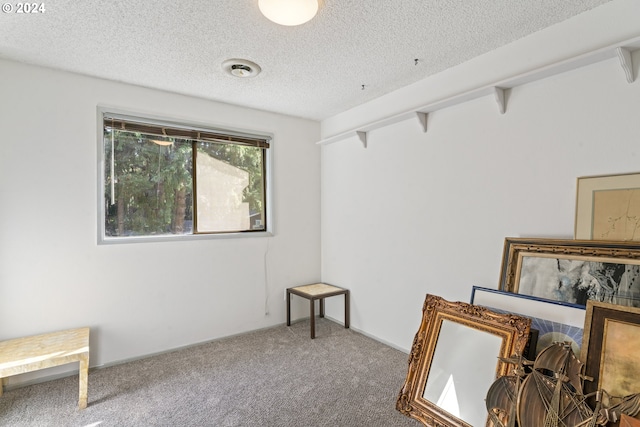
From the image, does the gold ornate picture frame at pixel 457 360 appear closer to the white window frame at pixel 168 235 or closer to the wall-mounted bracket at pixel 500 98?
the wall-mounted bracket at pixel 500 98

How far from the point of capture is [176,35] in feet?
6.75

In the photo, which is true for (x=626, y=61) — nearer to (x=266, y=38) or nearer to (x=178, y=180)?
(x=266, y=38)

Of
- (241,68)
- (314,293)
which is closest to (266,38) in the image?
(241,68)

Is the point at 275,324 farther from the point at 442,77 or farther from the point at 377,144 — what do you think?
the point at 442,77

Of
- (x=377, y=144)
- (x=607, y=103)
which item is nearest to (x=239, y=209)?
(x=377, y=144)

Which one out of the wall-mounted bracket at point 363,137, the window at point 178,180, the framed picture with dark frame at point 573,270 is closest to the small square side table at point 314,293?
the window at point 178,180

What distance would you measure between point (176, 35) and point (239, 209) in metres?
1.89

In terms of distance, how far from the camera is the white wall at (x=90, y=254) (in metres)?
2.43

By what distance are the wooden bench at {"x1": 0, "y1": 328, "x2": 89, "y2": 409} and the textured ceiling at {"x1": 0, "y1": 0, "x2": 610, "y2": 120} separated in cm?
207

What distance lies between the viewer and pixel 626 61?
1700 millimetres

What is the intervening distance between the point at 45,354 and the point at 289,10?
2648 millimetres

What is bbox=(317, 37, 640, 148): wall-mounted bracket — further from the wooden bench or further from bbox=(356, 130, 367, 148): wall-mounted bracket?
the wooden bench

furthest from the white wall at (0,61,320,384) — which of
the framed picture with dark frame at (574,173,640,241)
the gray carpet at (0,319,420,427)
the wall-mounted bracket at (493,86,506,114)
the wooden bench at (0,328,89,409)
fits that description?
the framed picture with dark frame at (574,173,640,241)

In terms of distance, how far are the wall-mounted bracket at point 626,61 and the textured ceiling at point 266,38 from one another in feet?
1.11
